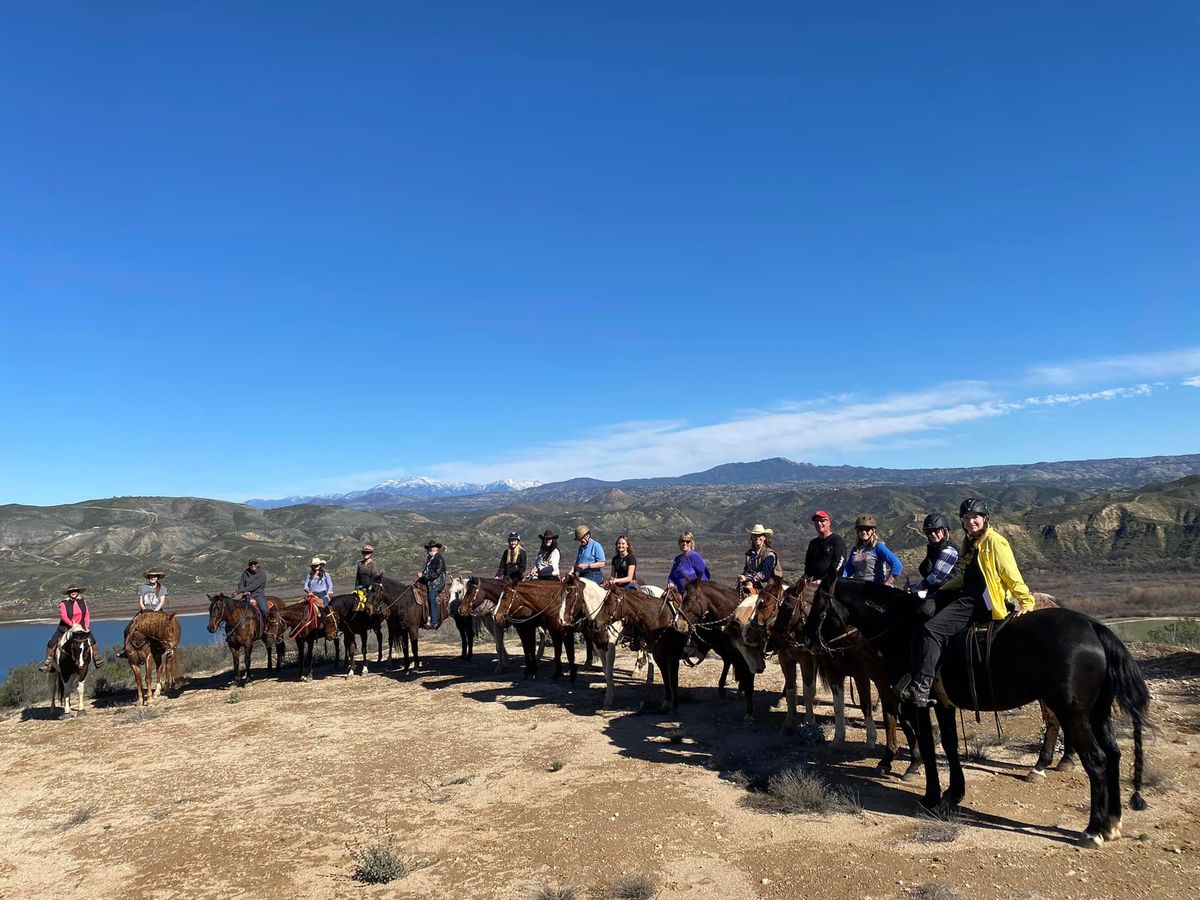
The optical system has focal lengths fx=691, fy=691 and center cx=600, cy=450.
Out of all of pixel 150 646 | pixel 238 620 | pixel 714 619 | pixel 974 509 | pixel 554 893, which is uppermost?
pixel 974 509

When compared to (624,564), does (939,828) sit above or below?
below

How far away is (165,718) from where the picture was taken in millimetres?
12719

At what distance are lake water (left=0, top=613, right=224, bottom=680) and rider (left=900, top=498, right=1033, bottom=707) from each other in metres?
36.3

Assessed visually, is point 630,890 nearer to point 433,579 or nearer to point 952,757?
point 952,757

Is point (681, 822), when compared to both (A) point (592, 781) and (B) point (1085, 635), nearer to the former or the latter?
(A) point (592, 781)

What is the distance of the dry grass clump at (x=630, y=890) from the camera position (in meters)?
5.68

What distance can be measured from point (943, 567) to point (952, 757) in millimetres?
1883

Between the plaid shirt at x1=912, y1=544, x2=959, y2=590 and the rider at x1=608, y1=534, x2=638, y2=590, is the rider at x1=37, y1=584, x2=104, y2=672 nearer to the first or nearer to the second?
the rider at x1=608, y1=534, x2=638, y2=590

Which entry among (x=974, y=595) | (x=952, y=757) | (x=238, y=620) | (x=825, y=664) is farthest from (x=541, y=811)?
(x=238, y=620)

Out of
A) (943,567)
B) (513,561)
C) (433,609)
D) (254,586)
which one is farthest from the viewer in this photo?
(433,609)

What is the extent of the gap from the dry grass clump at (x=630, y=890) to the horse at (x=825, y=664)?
3.34m

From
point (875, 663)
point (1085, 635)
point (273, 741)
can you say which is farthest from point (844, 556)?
point (273, 741)

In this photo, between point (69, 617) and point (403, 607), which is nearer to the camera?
point (69, 617)

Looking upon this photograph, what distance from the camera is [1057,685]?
6074 millimetres
